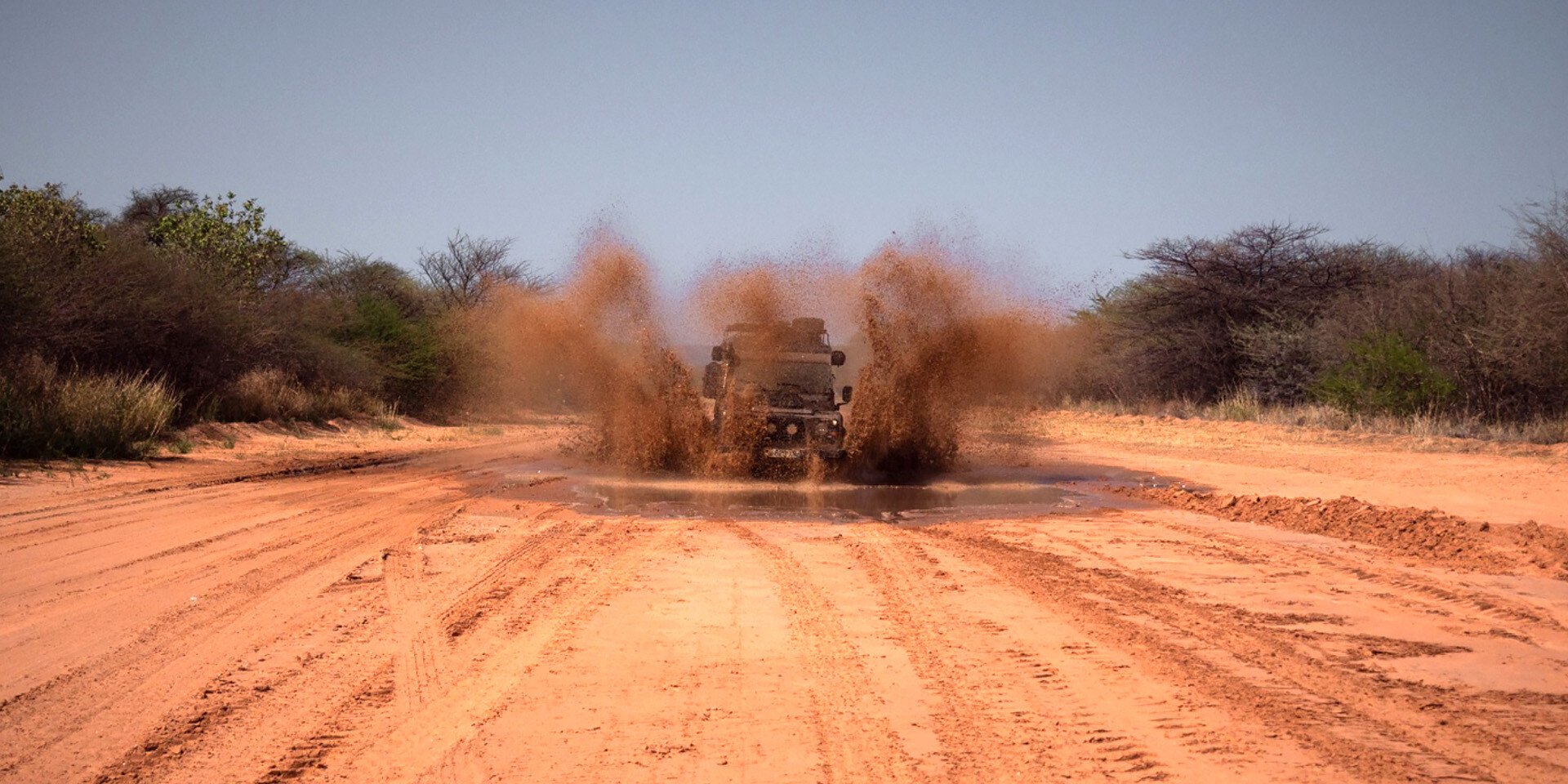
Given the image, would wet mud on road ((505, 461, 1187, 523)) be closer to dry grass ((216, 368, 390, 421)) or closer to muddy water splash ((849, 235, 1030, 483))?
muddy water splash ((849, 235, 1030, 483))

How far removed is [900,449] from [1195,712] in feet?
46.2

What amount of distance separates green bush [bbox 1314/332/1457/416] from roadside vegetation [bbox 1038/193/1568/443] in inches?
1.4

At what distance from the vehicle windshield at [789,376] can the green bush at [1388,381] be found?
14870 millimetres

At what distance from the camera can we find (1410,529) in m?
11.1

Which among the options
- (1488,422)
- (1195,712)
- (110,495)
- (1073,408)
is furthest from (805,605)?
(1073,408)

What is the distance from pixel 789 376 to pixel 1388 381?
634 inches

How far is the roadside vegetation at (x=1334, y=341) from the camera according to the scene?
2277 cm

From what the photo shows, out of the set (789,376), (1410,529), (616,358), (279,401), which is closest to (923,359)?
(789,376)

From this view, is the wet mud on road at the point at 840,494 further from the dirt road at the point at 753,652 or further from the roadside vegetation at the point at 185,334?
the roadside vegetation at the point at 185,334

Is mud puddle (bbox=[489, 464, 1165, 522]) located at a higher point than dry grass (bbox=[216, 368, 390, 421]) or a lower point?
lower

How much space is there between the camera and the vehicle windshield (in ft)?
60.7

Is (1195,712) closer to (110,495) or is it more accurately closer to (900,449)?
→ (110,495)

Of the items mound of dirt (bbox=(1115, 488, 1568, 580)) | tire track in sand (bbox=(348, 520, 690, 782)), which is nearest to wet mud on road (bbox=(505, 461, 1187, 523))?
mound of dirt (bbox=(1115, 488, 1568, 580))

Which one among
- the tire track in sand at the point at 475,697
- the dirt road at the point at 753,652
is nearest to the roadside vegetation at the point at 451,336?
the dirt road at the point at 753,652
